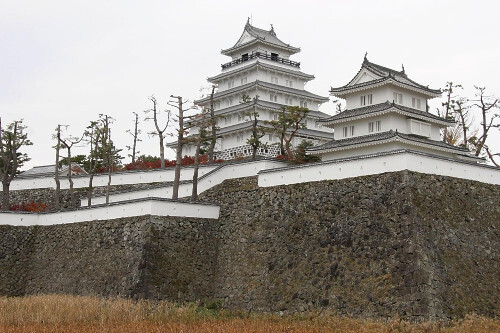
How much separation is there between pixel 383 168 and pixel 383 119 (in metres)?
5.90

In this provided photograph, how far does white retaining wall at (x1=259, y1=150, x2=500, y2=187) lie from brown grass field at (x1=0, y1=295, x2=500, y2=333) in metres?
5.30

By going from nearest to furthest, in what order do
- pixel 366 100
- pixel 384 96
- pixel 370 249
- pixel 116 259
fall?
pixel 370 249 < pixel 116 259 < pixel 384 96 < pixel 366 100

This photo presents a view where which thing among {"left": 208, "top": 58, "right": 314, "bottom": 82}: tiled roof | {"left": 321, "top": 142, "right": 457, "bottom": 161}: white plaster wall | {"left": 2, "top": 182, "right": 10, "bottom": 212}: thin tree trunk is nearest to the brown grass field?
{"left": 321, "top": 142, "right": 457, "bottom": 161}: white plaster wall

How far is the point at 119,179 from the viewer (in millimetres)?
35219

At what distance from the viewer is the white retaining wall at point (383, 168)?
862 inches

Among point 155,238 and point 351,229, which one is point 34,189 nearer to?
point 155,238

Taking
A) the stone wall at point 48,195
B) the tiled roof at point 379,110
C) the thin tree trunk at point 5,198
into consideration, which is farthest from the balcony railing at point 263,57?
the thin tree trunk at point 5,198

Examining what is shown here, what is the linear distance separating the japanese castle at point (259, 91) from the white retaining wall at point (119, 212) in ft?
47.7

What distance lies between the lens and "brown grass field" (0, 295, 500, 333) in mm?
17172

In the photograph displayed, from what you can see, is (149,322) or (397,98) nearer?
(149,322)

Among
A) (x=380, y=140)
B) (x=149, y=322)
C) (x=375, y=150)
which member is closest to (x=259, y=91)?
(x=375, y=150)

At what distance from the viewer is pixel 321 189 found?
23812 mm

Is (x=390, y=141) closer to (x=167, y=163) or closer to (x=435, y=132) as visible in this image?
(x=435, y=132)

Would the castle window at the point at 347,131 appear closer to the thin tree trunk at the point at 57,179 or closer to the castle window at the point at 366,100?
the castle window at the point at 366,100
